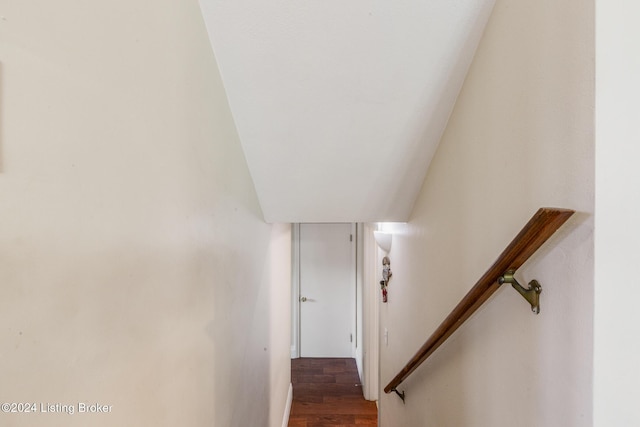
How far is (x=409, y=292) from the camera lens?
1902 millimetres

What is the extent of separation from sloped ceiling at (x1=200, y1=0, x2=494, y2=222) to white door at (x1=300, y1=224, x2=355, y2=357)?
9.99 feet

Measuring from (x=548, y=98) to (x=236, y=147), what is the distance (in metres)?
1.04

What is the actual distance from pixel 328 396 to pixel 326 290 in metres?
1.35

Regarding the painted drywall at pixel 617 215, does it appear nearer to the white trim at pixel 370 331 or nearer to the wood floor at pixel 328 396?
the white trim at pixel 370 331

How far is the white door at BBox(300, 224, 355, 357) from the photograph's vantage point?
473 cm

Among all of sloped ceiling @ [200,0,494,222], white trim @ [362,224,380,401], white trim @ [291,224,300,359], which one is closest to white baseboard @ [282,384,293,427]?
white trim @ [362,224,380,401]

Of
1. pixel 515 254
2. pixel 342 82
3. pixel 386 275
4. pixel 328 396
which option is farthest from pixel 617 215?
pixel 328 396

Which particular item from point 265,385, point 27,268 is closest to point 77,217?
point 27,268

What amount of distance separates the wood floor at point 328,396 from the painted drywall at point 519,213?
2321mm

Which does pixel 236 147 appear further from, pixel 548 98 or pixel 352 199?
pixel 548 98

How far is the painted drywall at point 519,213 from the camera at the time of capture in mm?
623

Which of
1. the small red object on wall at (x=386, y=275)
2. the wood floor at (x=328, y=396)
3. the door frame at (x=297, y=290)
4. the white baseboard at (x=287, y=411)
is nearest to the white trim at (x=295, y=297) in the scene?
the door frame at (x=297, y=290)

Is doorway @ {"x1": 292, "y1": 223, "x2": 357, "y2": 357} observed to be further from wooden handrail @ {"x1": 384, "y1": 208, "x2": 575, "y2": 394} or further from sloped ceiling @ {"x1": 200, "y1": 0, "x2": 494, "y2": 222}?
wooden handrail @ {"x1": 384, "y1": 208, "x2": 575, "y2": 394}

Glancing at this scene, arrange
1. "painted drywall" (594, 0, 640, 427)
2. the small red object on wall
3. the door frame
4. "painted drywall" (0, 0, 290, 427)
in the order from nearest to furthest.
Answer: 1. "painted drywall" (0, 0, 290, 427)
2. "painted drywall" (594, 0, 640, 427)
3. the small red object on wall
4. the door frame
